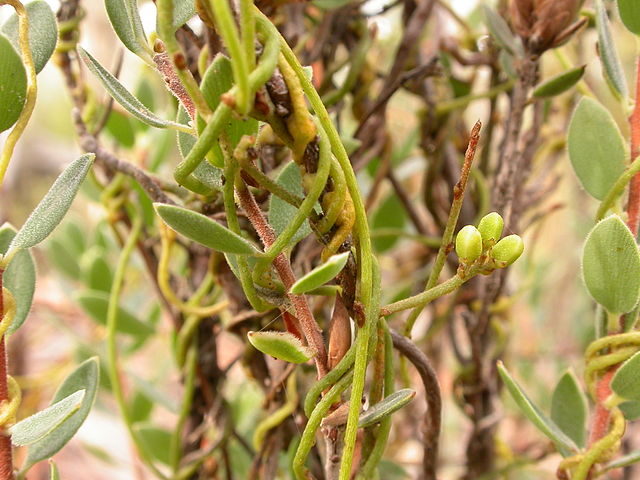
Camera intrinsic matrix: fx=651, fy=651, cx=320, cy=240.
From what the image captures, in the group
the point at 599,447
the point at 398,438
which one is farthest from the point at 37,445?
the point at 398,438

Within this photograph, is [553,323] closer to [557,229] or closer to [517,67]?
[557,229]

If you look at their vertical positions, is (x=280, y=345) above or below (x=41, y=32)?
below

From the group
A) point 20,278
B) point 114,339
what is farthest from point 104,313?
point 20,278

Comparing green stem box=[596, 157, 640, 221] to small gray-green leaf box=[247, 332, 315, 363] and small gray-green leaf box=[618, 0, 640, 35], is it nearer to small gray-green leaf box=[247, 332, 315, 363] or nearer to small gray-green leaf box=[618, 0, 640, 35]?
small gray-green leaf box=[618, 0, 640, 35]

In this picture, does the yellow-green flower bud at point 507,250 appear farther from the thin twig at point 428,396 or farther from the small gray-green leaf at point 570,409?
the small gray-green leaf at point 570,409

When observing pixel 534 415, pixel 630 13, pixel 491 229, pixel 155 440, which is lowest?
pixel 155 440

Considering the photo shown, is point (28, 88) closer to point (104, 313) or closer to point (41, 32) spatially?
point (41, 32)

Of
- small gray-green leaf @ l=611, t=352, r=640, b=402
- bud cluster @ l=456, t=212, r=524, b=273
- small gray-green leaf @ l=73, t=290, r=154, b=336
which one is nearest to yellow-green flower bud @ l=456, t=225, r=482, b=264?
bud cluster @ l=456, t=212, r=524, b=273
